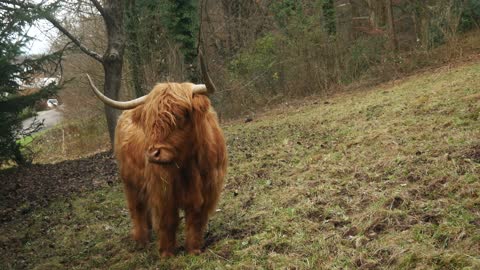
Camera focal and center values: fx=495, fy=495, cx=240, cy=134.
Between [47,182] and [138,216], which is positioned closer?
[138,216]

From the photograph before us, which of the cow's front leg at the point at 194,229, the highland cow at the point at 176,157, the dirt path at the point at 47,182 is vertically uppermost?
the highland cow at the point at 176,157

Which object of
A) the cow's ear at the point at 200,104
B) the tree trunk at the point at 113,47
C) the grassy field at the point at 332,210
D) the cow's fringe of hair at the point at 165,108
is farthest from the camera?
the tree trunk at the point at 113,47

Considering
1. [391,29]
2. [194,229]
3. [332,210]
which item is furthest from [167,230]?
[391,29]

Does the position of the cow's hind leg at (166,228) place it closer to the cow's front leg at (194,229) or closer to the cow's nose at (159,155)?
the cow's front leg at (194,229)

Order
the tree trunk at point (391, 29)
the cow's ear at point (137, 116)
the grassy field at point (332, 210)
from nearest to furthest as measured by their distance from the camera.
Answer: the grassy field at point (332, 210)
the cow's ear at point (137, 116)
the tree trunk at point (391, 29)

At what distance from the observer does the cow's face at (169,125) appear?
12.1 ft

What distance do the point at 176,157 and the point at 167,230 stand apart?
0.78m

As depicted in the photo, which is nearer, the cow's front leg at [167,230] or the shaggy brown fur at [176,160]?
the shaggy brown fur at [176,160]

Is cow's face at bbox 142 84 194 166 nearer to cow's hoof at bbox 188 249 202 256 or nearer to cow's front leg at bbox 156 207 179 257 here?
cow's front leg at bbox 156 207 179 257

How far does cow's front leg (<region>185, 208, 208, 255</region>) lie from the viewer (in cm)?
424

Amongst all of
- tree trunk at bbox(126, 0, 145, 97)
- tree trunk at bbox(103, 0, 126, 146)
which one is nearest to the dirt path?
tree trunk at bbox(103, 0, 126, 146)

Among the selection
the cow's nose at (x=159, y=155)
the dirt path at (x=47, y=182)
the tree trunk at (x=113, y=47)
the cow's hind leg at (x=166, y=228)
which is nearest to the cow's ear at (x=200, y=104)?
the cow's nose at (x=159, y=155)

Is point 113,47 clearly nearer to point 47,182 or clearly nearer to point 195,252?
point 47,182

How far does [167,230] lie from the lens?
4246mm
